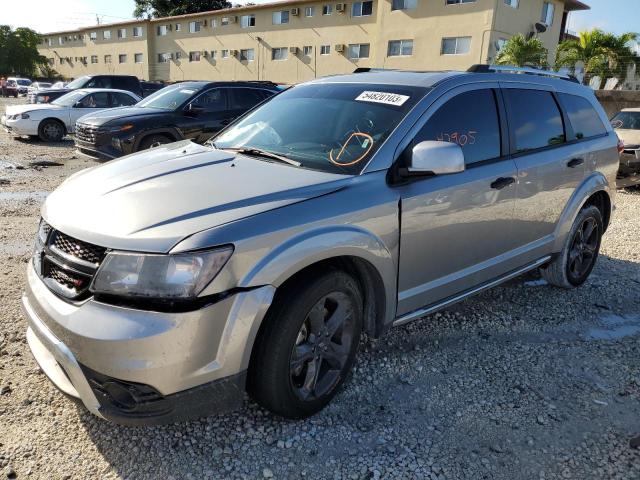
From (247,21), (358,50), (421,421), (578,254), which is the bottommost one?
(421,421)

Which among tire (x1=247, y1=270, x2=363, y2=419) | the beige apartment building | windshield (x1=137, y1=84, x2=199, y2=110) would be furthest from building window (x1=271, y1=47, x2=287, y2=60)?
tire (x1=247, y1=270, x2=363, y2=419)

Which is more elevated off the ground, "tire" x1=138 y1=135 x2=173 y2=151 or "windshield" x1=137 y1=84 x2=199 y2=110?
"windshield" x1=137 y1=84 x2=199 y2=110

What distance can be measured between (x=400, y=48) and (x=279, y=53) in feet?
33.5

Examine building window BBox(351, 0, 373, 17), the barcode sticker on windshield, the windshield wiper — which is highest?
building window BBox(351, 0, 373, 17)

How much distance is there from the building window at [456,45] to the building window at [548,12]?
579 cm

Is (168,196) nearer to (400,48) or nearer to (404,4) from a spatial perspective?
(400,48)

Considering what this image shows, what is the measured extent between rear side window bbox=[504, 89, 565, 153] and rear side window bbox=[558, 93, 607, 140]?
0.70ft

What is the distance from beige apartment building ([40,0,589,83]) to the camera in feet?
88.4

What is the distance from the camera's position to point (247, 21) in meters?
38.2

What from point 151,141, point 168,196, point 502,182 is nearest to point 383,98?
point 502,182

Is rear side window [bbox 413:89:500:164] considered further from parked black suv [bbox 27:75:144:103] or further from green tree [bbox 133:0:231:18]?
green tree [bbox 133:0:231:18]

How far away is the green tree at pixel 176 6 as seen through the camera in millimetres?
51847

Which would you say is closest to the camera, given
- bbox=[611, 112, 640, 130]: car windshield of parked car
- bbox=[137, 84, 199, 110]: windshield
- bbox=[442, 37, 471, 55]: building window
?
bbox=[137, 84, 199, 110]: windshield

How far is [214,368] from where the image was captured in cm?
222
